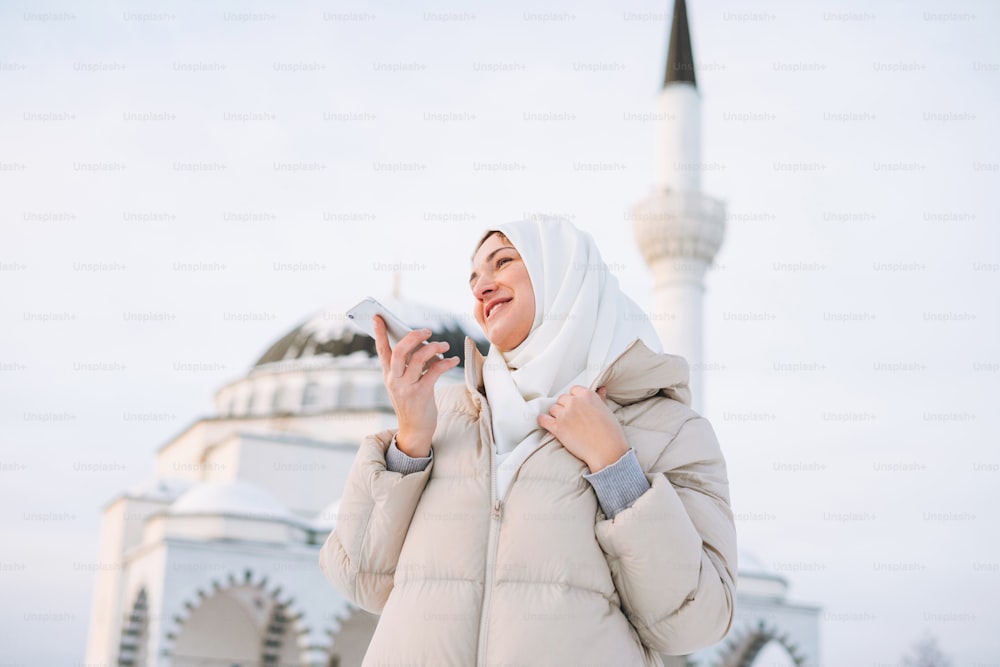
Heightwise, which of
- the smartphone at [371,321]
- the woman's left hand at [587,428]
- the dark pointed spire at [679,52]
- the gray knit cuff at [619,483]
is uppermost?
the dark pointed spire at [679,52]

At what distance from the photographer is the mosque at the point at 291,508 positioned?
1174 centimetres

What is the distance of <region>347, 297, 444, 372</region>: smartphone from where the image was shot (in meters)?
1.56

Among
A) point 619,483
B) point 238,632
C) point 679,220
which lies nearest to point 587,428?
point 619,483

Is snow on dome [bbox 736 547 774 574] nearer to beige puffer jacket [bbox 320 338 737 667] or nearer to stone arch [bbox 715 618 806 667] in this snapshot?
stone arch [bbox 715 618 806 667]

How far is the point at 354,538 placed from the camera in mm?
1619

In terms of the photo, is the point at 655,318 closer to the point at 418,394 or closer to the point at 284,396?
the point at 284,396

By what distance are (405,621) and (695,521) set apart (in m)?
0.45

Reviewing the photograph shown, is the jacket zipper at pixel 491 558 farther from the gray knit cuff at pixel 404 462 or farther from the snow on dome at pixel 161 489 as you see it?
the snow on dome at pixel 161 489

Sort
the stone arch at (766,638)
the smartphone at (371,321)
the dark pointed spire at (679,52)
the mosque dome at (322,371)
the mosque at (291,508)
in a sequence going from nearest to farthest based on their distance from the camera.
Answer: the smartphone at (371,321) < the mosque at (291,508) < the stone arch at (766,638) < the dark pointed spire at (679,52) < the mosque dome at (322,371)

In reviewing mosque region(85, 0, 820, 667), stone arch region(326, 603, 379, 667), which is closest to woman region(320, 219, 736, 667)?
mosque region(85, 0, 820, 667)

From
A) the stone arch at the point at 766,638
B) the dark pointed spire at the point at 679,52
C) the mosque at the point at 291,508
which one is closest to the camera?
the mosque at the point at 291,508

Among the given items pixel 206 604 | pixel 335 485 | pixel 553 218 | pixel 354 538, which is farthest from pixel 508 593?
pixel 335 485

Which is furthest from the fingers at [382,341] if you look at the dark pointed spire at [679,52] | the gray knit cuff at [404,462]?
the dark pointed spire at [679,52]

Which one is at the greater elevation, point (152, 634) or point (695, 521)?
point (695, 521)
